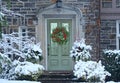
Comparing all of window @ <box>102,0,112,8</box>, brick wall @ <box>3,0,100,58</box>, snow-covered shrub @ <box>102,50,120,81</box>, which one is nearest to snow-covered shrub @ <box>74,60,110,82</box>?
snow-covered shrub @ <box>102,50,120,81</box>

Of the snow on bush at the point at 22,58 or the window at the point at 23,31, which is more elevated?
the window at the point at 23,31

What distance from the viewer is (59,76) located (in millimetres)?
14500

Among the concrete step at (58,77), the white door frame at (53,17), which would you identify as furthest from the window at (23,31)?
the concrete step at (58,77)

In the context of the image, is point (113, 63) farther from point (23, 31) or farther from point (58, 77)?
point (23, 31)

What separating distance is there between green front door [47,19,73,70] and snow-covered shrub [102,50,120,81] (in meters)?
1.76

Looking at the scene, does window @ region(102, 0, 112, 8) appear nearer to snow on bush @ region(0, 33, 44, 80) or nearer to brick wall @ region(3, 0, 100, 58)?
brick wall @ region(3, 0, 100, 58)

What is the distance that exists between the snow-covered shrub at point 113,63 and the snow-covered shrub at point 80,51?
0.72 m

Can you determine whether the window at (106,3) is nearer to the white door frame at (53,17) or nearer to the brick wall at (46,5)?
the brick wall at (46,5)

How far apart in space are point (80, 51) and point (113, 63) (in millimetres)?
1390

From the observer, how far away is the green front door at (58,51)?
1558cm

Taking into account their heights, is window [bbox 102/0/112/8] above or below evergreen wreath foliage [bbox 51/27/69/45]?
above

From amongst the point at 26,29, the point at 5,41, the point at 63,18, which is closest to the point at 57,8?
the point at 63,18

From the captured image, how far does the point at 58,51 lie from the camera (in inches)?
619

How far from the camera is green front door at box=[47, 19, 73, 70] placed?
1558 cm
